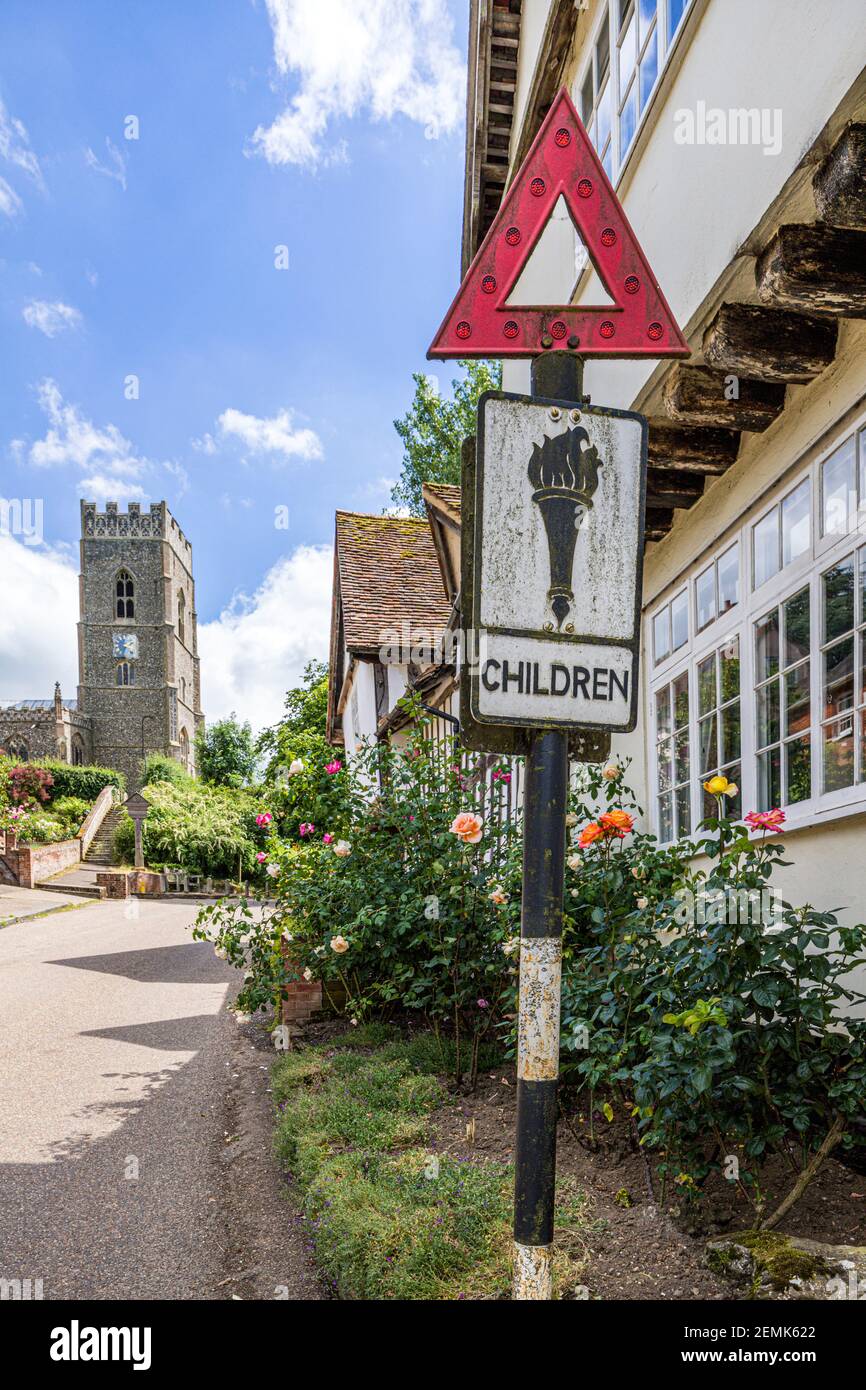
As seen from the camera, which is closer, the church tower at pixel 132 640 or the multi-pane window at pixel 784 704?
the multi-pane window at pixel 784 704

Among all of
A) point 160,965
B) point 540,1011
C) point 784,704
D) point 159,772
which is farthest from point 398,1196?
point 159,772

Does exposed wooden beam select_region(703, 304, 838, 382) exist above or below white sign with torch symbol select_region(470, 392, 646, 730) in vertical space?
above

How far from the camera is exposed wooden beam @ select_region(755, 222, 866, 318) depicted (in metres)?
3.01

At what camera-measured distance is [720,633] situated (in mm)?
4809

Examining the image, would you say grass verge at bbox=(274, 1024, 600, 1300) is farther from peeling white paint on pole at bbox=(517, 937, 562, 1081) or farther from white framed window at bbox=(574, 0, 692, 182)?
white framed window at bbox=(574, 0, 692, 182)

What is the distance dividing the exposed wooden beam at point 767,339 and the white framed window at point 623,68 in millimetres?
1342

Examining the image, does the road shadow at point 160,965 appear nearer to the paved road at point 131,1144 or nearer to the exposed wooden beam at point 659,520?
the paved road at point 131,1144

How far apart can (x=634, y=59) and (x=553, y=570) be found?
4.29 meters

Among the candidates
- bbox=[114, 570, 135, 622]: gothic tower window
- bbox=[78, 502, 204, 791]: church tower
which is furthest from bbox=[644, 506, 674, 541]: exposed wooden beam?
bbox=[114, 570, 135, 622]: gothic tower window

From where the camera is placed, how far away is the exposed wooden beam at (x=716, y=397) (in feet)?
13.0

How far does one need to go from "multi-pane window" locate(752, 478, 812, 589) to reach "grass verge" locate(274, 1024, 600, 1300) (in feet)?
8.62

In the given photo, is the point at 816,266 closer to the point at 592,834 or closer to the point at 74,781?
the point at 592,834
